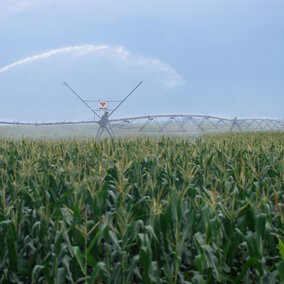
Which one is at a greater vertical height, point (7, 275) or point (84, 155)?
point (84, 155)

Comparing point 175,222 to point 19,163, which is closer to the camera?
point 175,222

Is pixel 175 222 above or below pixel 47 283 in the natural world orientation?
above

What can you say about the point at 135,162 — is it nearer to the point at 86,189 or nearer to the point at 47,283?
the point at 86,189

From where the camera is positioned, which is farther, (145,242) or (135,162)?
(135,162)

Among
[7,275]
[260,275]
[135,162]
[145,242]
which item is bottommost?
[7,275]

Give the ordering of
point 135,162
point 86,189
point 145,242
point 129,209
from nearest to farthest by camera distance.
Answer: point 145,242
point 129,209
point 86,189
point 135,162

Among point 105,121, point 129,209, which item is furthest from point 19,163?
point 105,121

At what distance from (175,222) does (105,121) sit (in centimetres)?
2154

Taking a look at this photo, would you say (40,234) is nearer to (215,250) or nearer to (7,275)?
(7,275)

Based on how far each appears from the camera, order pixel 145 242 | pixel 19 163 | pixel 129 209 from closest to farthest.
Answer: pixel 145 242, pixel 129 209, pixel 19 163

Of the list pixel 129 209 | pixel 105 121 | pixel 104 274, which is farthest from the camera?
pixel 105 121

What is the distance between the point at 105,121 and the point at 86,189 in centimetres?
2088

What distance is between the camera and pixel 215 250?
7.79 feet

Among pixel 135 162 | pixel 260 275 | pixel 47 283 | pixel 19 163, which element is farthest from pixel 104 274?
pixel 19 163
